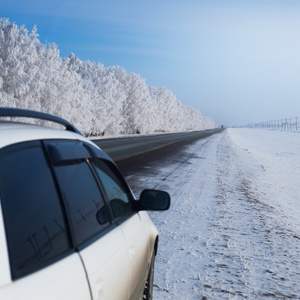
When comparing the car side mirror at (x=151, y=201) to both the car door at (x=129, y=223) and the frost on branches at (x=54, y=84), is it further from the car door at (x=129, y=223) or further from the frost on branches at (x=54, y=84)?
the frost on branches at (x=54, y=84)

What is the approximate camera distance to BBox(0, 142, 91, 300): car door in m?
1.24

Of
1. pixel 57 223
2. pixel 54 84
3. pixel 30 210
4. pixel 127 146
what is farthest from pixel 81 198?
pixel 54 84

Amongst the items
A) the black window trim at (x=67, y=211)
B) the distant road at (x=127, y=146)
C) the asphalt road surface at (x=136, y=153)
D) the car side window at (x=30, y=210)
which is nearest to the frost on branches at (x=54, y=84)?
the distant road at (x=127, y=146)

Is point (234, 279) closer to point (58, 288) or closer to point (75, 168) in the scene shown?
point (75, 168)

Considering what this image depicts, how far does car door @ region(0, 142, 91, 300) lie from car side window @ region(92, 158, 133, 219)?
0.75 m

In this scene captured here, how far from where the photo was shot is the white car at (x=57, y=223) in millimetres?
1301

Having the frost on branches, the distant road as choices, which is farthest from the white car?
the frost on branches

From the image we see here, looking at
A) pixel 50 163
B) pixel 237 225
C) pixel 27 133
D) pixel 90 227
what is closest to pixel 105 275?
pixel 90 227

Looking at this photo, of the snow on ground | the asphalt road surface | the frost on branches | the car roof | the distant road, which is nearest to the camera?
the car roof

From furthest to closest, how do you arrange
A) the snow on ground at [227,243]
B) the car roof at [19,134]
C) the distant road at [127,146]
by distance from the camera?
the distant road at [127,146]
the snow on ground at [227,243]
the car roof at [19,134]

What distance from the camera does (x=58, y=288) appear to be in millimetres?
1361

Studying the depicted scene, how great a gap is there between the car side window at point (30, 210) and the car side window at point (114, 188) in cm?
74

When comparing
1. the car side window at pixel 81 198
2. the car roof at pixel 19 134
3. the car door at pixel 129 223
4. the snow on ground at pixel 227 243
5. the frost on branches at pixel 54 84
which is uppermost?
the frost on branches at pixel 54 84

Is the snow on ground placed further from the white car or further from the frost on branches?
the frost on branches
